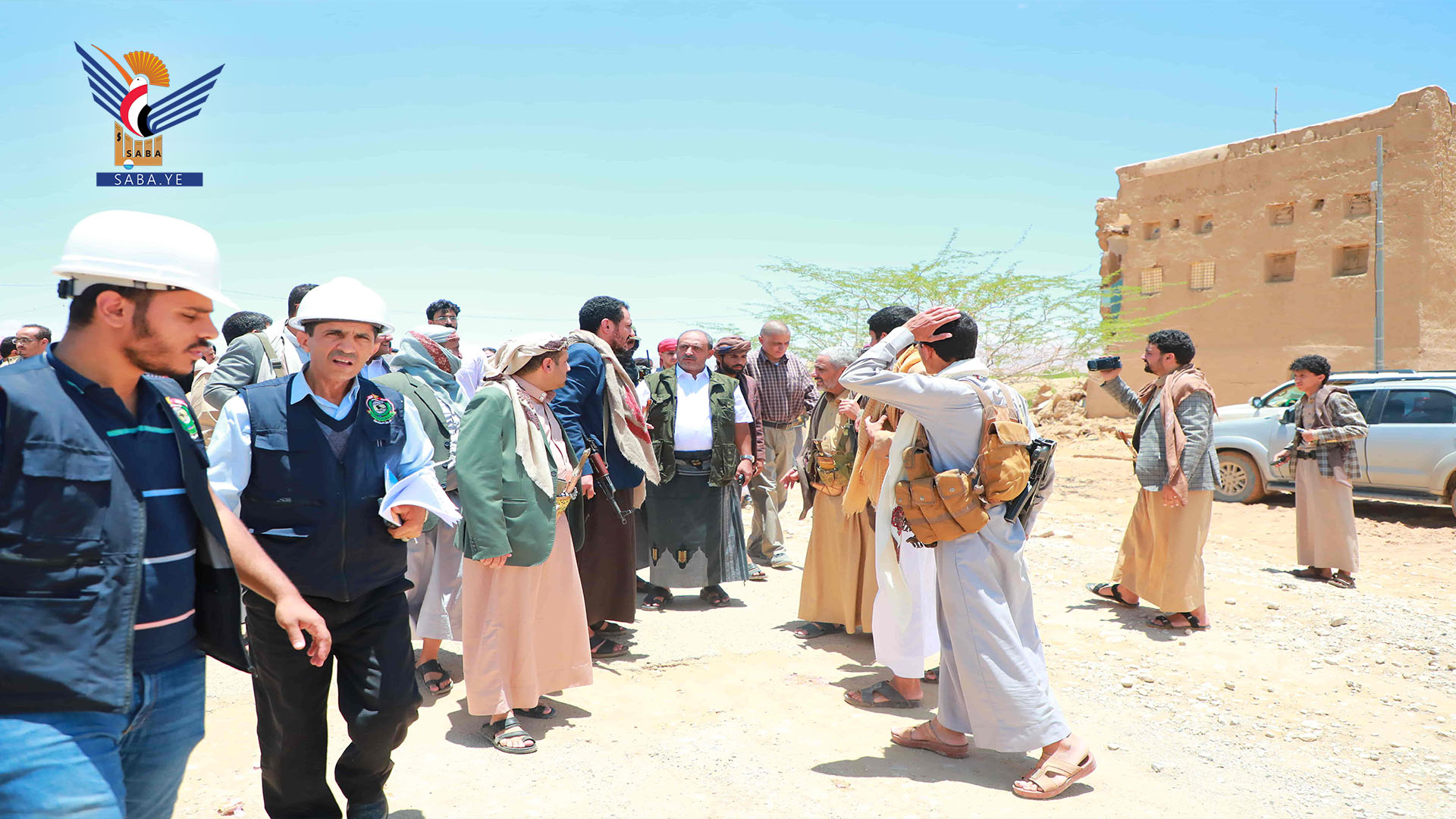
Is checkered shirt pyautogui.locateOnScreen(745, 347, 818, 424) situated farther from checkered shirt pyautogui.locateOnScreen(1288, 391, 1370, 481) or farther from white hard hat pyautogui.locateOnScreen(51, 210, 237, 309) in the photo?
white hard hat pyautogui.locateOnScreen(51, 210, 237, 309)

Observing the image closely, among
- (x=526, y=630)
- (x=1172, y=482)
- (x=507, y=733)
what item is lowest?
(x=507, y=733)

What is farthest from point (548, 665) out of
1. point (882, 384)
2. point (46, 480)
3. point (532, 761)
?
point (46, 480)

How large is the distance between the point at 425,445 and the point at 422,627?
7.04 feet

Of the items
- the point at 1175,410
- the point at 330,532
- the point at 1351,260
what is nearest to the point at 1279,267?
the point at 1351,260

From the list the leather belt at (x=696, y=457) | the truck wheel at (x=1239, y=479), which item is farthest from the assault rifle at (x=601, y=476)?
the truck wheel at (x=1239, y=479)

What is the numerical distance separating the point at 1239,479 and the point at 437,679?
36.2ft

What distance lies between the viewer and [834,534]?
534 centimetres

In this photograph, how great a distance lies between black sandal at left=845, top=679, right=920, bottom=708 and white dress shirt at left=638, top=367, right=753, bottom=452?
2.30 metres

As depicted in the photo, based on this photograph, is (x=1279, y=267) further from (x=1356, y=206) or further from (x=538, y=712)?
(x=538, y=712)

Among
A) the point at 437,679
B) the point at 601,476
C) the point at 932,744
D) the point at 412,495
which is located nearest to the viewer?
the point at 412,495

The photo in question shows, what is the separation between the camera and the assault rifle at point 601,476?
489 cm

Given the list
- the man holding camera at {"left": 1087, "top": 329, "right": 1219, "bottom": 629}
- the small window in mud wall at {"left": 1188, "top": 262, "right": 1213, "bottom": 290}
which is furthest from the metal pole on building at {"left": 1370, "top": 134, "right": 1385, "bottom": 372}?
the man holding camera at {"left": 1087, "top": 329, "right": 1219, "bottom": 629}

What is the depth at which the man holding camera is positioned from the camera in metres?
5.81

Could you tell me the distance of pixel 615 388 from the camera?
5.05 metres
